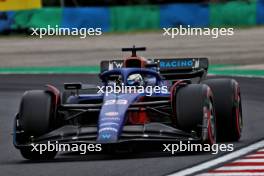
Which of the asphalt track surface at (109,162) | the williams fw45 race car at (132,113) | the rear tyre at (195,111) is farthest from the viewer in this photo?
the rear tyre at (195,111)

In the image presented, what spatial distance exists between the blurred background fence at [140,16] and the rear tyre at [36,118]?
117 feet

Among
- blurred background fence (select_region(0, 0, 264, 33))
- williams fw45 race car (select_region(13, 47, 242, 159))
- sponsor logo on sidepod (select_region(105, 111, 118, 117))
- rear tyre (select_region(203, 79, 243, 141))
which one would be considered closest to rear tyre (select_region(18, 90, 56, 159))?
williams fw45 race car (select_region(13, 47, 242, 159))

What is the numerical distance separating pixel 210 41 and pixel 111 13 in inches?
358

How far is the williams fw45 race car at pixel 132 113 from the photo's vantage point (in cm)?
1170

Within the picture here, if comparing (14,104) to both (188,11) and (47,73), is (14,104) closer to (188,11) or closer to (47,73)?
(47,73)

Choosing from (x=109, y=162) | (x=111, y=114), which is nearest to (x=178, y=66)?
(x=111, y=114)

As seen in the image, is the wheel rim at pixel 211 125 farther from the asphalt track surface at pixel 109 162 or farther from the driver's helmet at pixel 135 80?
the driver's helmet at pixel 135 80

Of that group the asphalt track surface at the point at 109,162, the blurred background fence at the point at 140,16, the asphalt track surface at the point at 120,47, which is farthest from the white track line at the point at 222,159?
the blurred background fence at the point at 140,16

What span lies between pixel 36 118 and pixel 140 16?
126 ft

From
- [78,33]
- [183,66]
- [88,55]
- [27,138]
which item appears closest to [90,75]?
[88,55]

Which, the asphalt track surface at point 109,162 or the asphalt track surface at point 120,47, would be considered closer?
the asphalt track surface at point 109,162

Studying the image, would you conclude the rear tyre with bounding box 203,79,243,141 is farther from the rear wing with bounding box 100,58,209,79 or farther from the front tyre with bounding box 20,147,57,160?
the front tyre with bounding box 20,147,57,160

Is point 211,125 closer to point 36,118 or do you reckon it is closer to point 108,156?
point 108,156

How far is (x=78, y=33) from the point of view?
1895 inches
